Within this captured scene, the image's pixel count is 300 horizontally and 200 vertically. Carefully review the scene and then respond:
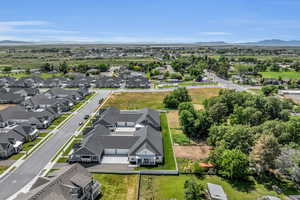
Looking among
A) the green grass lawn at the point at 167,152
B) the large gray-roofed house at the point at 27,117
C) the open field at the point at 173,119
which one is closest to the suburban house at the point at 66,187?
the green grass lawn at the point at 167,152

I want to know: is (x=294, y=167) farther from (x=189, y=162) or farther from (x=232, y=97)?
(x=232, y=97)

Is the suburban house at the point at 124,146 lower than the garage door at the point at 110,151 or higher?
higher

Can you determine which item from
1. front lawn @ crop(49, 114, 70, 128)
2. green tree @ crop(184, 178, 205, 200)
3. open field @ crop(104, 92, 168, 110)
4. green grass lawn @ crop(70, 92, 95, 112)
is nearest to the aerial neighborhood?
green tree @ crop(184, 178, 205, 200)

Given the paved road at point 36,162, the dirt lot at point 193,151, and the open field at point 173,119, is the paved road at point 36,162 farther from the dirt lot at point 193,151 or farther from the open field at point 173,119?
the open field at point 173,119

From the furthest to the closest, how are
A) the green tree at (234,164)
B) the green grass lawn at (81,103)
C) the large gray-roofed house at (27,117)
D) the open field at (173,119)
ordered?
the green grass lawn at (81,103) < the open field at (173,119) < the large gray-roofed house at (27,117) < the green tree at (234,164)

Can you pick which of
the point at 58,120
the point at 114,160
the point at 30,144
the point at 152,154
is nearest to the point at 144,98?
the point at 58,120

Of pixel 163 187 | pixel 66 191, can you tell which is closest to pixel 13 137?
pixel 66 191
